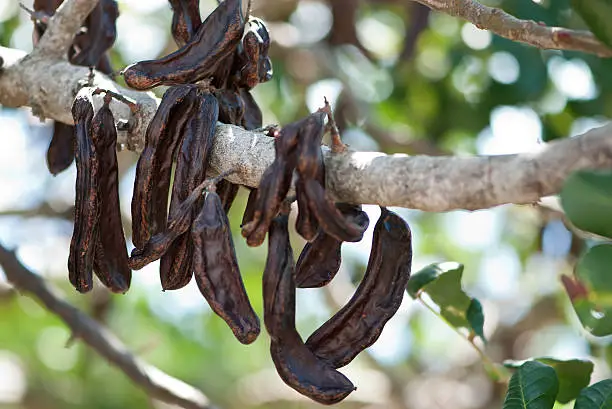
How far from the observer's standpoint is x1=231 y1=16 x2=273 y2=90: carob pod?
167 cm

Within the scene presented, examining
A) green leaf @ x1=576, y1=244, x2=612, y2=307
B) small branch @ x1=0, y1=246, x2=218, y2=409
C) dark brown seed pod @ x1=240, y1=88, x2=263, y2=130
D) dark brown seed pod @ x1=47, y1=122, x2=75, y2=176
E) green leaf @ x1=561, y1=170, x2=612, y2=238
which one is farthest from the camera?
small branch @ x1=0, y1=246, x2=218, y2=409

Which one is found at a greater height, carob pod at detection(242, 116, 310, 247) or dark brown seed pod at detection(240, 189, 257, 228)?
carob pod at detection(242, 116, 310, 247)

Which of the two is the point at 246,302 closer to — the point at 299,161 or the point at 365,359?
the point at 299,161

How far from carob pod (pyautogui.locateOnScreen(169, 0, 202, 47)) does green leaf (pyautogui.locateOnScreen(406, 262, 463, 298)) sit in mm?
713

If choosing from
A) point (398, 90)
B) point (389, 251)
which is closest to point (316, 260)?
point (389, 251)

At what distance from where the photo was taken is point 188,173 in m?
1.51

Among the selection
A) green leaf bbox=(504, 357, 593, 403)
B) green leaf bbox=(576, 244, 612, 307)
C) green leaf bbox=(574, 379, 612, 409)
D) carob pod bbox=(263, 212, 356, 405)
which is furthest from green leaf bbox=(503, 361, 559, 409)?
green leaf bbox=(576, 244, 612, 307)

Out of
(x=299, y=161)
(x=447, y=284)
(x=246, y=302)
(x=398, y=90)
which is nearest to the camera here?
(x=299, y=161)

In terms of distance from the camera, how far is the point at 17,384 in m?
4.07

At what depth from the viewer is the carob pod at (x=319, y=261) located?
147 centimetres

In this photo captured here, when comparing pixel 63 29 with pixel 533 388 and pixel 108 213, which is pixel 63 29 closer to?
pixel 108 213

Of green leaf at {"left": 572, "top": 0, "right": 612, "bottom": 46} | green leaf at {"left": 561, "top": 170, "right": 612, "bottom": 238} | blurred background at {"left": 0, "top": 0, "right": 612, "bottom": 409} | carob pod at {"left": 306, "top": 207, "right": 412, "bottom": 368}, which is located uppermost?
green leaf at {"left": 572, "top": 0, "right": 612, "bottom": 46}

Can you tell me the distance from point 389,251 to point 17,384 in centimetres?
311

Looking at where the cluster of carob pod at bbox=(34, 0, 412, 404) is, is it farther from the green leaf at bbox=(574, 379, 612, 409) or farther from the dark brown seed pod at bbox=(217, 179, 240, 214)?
the green leaf at bbox=(574, 379, 612, 409)
